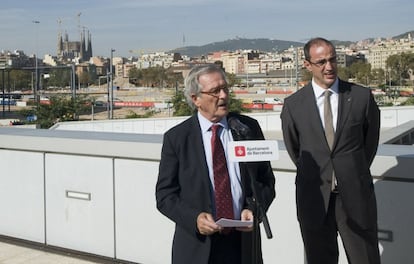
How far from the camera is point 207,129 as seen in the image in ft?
9.25

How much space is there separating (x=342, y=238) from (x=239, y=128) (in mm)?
923

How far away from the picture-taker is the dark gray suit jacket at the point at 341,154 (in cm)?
302

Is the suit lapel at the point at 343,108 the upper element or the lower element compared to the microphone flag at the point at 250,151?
upper

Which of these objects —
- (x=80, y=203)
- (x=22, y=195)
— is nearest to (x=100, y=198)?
(x=80, y=203)

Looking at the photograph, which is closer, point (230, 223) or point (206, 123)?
point (230, 223)

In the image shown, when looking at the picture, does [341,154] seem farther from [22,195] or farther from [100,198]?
[22,195]

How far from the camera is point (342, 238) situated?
317 centimetres

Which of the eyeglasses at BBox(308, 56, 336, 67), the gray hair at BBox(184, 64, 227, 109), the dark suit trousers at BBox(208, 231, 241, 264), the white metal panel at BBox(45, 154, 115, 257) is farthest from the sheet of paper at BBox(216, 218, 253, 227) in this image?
the white metal panel at BBox(45, 154, 115, 257)

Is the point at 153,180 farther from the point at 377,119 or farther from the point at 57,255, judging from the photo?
the point at 377,119

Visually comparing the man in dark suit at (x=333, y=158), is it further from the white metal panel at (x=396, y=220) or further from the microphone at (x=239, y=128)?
the white metal panel at (x=396, y=220)

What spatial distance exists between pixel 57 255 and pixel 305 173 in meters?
3.30

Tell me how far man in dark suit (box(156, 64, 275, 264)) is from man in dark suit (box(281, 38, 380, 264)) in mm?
396

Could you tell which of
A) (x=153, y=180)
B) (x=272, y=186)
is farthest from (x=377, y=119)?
(x=153, y=180)

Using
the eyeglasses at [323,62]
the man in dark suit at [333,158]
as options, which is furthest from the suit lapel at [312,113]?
the eyeglasses at [323,62]
